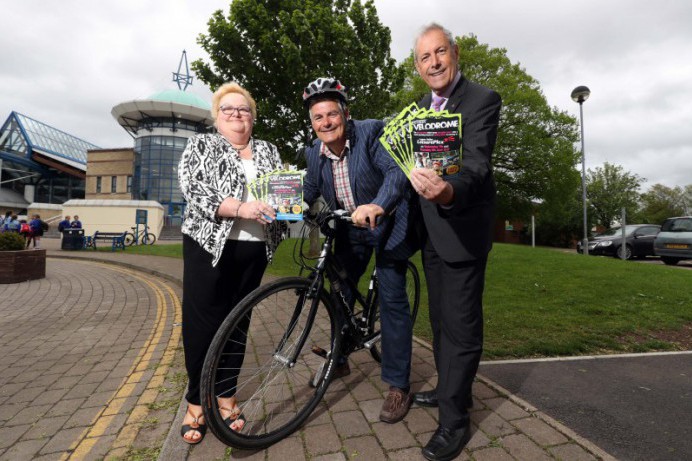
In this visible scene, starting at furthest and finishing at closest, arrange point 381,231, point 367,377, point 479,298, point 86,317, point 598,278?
1. point 598,278
2. point 86,317
3. point 367,377
4. point 381,231
5. point 479,298

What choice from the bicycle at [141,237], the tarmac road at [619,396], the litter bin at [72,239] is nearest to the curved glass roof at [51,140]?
the bicycle at [141,237]

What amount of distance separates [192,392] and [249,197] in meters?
1.20

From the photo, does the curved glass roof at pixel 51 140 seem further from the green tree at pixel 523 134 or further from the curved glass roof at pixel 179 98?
the green tree at pixel 523 134

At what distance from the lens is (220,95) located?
2.36m

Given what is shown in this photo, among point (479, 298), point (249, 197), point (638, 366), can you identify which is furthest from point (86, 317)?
point (638, 366)

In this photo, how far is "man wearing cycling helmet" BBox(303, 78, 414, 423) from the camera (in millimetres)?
2340

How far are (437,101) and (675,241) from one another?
603 inches

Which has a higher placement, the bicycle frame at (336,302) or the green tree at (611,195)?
the green tree at (611,195)

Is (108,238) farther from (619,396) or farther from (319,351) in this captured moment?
(619,396)

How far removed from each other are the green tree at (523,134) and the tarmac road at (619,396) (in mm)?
20738

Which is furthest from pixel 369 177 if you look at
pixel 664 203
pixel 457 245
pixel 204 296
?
pixel 664 203

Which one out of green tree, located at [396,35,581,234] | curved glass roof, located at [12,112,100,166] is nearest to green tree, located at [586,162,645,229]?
green tree, located at [396,35,581,234]

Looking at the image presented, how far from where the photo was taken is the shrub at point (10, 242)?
29.4ft

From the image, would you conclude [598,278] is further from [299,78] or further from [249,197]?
[299,78]
